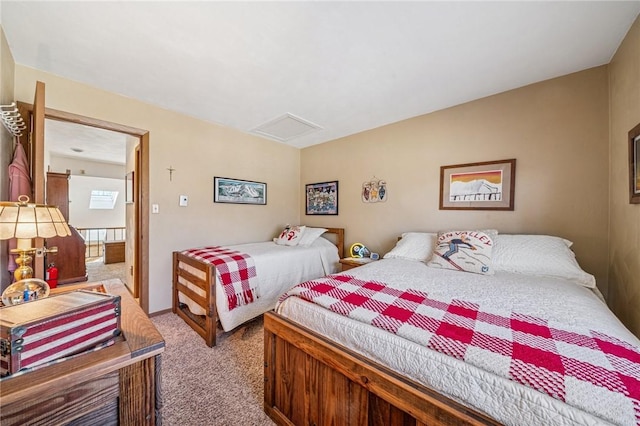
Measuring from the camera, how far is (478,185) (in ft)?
8.00

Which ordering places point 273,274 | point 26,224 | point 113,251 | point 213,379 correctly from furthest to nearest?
point 113,251 → point 273,274 → point 213,379 → point 26,224

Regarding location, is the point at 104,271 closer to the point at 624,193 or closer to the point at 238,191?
the point at 238,191

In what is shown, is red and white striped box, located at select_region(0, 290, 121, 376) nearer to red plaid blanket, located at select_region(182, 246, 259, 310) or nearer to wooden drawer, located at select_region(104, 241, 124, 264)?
red plaid blanket, located at select_region(182, 246, 259, 310)

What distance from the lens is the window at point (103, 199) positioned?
22.8ft

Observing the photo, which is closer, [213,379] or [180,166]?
[213,379]

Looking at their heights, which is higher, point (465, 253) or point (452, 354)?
point (465, 253)

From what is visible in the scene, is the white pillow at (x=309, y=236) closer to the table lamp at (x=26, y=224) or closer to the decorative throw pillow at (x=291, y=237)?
the decorative throw pillow at (x=291, y=237)

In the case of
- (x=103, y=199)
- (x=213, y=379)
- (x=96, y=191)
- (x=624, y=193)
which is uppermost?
(x=96, y=191)

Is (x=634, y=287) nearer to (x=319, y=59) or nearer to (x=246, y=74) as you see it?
(x=319, y=59)

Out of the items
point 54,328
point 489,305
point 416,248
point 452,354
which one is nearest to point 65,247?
point 54,328

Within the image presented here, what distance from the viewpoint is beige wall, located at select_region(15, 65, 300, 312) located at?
2250mm

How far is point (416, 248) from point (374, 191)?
1.12 m

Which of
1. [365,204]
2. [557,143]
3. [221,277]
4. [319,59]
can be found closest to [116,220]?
[221,277]

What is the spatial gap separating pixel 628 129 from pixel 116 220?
10076mm
